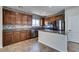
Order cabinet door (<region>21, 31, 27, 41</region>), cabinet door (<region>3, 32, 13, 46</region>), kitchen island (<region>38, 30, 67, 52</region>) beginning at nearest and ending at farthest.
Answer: kitchen island (<region>38, 30, 67, 52</region>) → cabinet door (<region>3, 32, 13, 46</region>) → cabinet door (<region>21, 31, 27, 41</region>)

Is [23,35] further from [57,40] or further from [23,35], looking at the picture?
[57,40]

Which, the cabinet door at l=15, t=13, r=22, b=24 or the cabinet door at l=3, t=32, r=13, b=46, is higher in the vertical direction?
the cabinet door at l=15, t=13, r=22, b=24

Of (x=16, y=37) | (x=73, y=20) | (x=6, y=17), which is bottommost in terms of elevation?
(x=16, y=37)

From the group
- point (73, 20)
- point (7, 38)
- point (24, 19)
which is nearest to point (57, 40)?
point (73, 20)

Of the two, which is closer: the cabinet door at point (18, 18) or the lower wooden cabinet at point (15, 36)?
the lower wooden cabinet at point (15, 36)

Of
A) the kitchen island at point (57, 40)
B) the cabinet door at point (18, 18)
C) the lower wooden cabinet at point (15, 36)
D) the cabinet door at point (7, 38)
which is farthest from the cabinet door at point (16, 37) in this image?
the kitchen island at point (57, 40)

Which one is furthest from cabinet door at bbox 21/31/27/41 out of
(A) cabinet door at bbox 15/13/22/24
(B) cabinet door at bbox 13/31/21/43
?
(A) cabinet door at bbox 15/13/22/24

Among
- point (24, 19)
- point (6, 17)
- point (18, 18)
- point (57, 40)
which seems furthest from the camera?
point (24, 19)

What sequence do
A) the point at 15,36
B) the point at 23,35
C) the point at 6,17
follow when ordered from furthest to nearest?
the point at 23,35
the point at 15,36
the point at 6,17

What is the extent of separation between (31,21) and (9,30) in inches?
107

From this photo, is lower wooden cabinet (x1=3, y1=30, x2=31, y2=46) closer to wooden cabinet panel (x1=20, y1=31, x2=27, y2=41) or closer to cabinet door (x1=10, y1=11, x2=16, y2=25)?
wooden cabinet panel (x1=20, y1=31, x2=27, y2=41)

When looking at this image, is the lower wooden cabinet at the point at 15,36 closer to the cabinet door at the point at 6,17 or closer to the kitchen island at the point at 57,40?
the cabinet door at the point at 6,17
